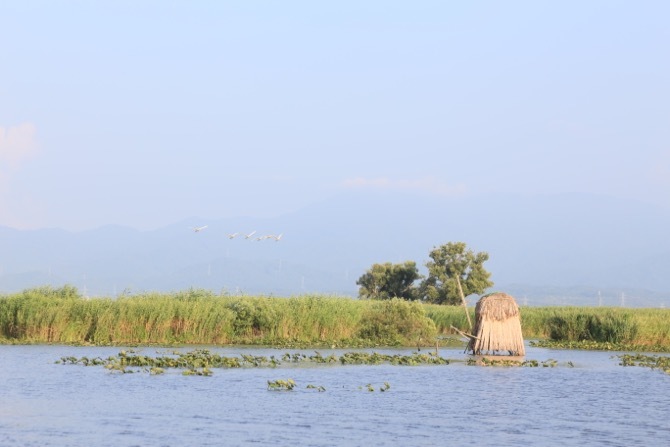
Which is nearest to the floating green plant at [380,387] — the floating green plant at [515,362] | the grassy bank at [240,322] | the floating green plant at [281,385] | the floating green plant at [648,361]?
the floating green plant at [281,385]

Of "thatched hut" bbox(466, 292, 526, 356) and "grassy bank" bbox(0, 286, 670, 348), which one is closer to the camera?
"thatched hut" bbox(466, 292, 526, 356)

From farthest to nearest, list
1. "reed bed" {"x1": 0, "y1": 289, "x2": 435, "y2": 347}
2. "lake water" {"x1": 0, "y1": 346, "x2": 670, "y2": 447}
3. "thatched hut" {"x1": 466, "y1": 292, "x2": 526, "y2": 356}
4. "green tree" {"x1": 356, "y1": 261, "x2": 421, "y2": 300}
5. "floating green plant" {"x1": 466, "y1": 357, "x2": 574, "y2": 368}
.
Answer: "green tree" {"x1": 356, "y1": 261, "x2": 421, "y2": 300}, "reed bed" {"x1": 0, "y1": 289, "x2": 435, "y2": 347}, "thatched hut" {"x1": 466, "y1": 292, "x2": 526, "y2": 356}, "floating green plant" {"x1": 466, "y1": 357, "x2": 574, "y2": 368}, "lake water" {"x1": 0, "y1": 346, "x2": 670, "y2": 447}

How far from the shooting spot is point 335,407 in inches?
1032

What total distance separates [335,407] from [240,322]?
20.8 metres

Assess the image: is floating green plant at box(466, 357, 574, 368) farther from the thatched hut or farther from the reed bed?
the reed bed

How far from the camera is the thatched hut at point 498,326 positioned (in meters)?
42.0

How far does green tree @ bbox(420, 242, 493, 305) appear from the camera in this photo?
8375 centimetres

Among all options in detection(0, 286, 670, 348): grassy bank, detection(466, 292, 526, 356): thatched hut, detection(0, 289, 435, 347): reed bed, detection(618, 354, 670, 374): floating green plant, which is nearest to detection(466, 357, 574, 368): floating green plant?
detection(466, 292, 526, 356): thatched hut

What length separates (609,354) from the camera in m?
45.1

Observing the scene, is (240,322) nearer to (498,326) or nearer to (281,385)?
(498,326)

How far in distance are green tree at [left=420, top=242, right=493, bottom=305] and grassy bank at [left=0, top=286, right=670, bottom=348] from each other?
29.7 meters

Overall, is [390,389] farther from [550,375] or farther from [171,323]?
[171,323]

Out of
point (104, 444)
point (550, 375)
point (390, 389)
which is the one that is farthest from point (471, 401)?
point (104, 444)

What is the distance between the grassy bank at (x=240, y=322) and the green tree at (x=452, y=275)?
29.7 m
